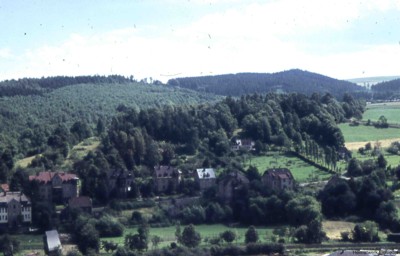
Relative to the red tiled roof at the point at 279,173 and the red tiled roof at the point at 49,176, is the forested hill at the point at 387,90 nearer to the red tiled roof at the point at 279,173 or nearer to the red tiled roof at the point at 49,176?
the red tiled roof at the point at 279,173

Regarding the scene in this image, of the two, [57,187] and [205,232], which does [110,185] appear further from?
[205,232]

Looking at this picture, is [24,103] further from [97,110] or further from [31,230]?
[31,230]

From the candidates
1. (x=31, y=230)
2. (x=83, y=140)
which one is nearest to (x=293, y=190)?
(x=31, y=230)

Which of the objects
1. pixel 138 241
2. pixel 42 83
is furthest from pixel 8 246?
pixel 42 83

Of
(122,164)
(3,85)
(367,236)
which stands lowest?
(367,236)

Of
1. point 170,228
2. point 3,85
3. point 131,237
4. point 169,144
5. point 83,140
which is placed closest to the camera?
point 131,237

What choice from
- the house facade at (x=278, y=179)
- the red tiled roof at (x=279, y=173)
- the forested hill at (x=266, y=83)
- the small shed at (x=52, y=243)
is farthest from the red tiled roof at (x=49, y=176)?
the forested hill at (x=266, y=83)

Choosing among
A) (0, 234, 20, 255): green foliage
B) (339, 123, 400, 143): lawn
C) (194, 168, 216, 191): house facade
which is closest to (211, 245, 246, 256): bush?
(0, 234, 20, 255): green foliage

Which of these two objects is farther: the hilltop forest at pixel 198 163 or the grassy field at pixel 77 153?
the grassy field at pixel 77 153
